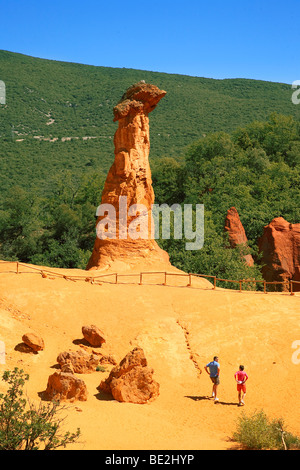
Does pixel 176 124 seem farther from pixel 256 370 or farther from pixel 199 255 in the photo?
pixel 256 370

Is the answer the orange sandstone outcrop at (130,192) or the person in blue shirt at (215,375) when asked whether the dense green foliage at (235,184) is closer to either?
the orange sandstone outcrop at (130,192)

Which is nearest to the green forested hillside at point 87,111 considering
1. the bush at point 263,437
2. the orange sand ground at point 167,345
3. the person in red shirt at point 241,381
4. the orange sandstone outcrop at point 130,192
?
the orange sandstone outcrop at point 130,192

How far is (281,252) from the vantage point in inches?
1191

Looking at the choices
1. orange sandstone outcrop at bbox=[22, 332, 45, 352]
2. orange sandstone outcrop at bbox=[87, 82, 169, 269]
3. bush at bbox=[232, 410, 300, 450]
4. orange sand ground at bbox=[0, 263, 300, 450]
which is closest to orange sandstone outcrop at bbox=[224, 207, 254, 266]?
orange sandstone outcrop at bbox=[87, 82, 169, 269]

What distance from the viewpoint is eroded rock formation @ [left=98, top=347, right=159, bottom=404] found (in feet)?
46.0

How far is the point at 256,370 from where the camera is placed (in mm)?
15891

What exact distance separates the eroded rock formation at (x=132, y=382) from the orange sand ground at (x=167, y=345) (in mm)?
297

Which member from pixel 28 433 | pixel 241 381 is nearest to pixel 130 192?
pixel 241 381

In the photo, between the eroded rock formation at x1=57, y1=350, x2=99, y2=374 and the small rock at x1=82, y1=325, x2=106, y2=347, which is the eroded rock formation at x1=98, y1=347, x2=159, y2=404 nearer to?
the eroded rock formation at x1=57, y1=350, x2=99, y2=374

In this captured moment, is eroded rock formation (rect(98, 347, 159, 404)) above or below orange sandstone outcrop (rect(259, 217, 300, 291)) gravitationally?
below

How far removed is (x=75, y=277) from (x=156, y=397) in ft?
25.5

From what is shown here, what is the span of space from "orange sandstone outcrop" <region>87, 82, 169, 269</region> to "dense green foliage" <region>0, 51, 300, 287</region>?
6162 millimetres

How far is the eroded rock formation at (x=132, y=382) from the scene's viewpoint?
14008 millimetres
